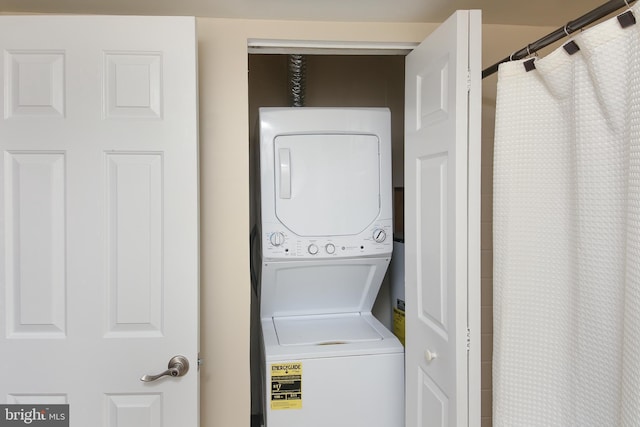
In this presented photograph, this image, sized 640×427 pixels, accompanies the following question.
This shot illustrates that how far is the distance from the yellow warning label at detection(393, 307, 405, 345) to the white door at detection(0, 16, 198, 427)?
3.56 feet

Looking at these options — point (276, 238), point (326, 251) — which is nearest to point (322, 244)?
point (326, 251)

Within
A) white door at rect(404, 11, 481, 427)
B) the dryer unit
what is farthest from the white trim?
the dryer unit

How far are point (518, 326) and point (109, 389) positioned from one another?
136cm

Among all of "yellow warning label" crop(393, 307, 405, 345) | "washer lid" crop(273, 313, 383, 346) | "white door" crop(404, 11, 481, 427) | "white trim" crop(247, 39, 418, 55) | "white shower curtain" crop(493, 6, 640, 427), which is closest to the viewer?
"white shower curtain" crop(493, 6, 640, 427)

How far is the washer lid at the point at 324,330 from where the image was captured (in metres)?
2.11

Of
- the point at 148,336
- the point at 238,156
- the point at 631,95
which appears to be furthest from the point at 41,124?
the point at 631,95

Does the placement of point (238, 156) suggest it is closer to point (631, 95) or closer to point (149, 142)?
point (149, 142)

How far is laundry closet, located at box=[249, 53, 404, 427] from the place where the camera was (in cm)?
299

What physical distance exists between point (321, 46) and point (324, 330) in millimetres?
1266

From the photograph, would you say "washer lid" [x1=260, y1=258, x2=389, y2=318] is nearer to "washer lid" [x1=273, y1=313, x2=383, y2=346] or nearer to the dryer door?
"washer lid" [x1=273, y1=313, x2=383, y2=346]

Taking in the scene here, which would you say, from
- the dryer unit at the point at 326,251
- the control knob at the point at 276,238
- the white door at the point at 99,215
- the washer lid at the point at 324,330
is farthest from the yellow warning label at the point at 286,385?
the control knob at the point at 276,238

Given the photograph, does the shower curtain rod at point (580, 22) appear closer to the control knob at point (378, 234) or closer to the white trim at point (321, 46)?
the white trim at point (321, 46)

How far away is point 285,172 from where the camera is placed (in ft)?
7.21

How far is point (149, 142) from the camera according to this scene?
1.67 meters
